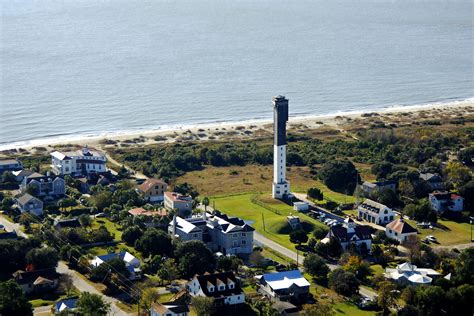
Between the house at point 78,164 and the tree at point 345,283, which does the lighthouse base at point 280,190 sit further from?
the tree at point 345,283

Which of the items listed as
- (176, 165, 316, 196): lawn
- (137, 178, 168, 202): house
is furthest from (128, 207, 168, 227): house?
(176, 165, 316, 196): lawn

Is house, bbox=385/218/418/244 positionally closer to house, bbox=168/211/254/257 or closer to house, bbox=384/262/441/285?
house, bbox=384/262/441/285

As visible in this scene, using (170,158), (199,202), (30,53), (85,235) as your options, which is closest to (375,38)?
(30,53)

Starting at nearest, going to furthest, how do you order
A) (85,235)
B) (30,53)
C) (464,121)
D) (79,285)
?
1. (79,285)
2. (85,235)
3. (464,121)
4. (30,53)

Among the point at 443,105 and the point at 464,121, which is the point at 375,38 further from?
the point at 464,121

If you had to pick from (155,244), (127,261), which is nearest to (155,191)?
(155,244)

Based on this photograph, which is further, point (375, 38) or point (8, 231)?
point (375, 38)
